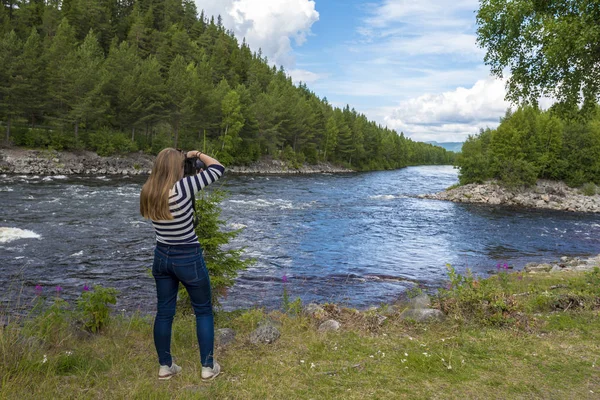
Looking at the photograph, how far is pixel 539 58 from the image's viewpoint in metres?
12.2

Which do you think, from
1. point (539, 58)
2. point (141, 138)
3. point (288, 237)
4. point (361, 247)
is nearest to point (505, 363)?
point (539, 58)

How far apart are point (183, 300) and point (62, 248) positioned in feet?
34.2

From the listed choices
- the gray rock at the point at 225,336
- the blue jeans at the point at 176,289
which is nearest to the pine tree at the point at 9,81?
the gray rock at the point at 225,336

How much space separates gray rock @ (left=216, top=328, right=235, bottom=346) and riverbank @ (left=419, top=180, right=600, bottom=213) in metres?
41.9

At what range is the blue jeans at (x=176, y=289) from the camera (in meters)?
4.47

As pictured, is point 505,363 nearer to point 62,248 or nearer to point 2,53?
point 62,248

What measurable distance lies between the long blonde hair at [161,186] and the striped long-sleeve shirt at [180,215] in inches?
2.4

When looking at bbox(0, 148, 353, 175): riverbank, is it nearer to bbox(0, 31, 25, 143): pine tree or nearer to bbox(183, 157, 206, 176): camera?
bbox(0, 31, 25, 143): pine tree

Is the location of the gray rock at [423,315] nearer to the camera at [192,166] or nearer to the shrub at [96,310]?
the camera at [192,166]

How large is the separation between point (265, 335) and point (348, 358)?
1.45m

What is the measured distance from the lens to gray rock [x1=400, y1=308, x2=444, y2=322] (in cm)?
742

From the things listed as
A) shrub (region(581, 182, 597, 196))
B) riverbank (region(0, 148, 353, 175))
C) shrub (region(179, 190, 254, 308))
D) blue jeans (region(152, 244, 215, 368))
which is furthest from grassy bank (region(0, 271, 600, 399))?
shrub (region(581, 182, 597, 196))

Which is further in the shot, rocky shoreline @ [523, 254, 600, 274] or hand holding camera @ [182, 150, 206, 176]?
rocky shoreline @ [523, 254, 600, 274]

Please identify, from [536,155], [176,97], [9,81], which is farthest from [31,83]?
[536,155]
